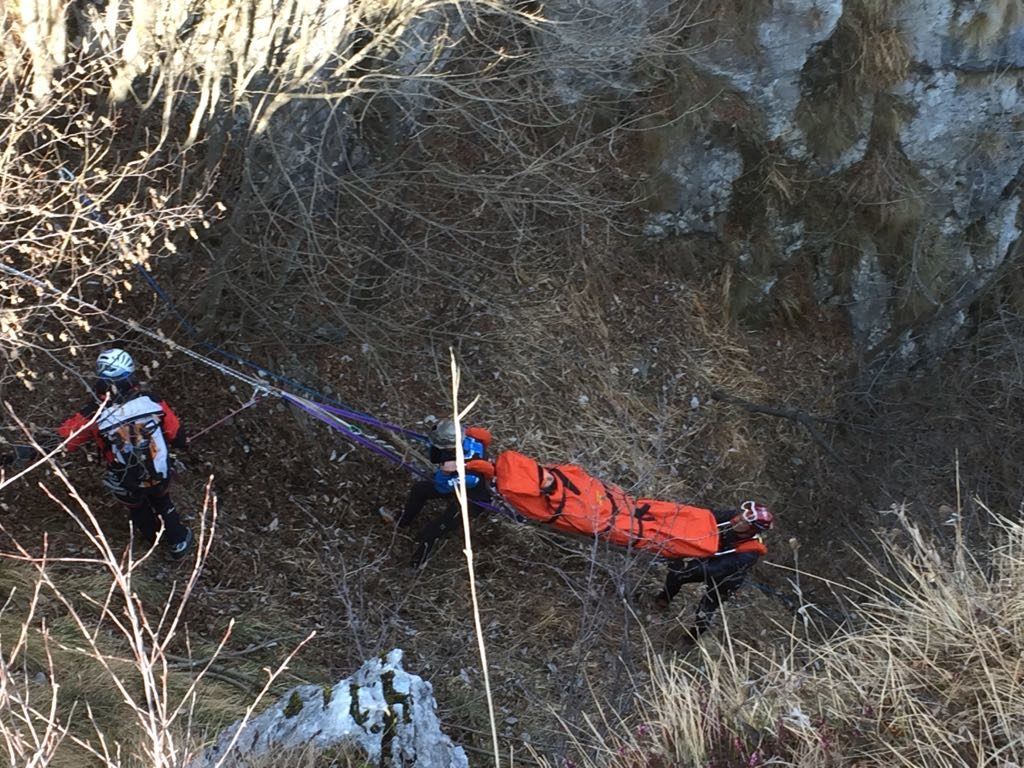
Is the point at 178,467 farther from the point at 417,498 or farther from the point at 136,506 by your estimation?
the point at 417,498

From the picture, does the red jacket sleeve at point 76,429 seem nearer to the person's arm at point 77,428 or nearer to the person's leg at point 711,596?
the person's arm at point 77,428

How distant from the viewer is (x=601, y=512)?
5.64 meters

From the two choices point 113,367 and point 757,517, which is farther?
point 757,517

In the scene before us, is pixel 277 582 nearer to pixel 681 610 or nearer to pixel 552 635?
pixel 552 635

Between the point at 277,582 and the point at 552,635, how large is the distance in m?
2.00

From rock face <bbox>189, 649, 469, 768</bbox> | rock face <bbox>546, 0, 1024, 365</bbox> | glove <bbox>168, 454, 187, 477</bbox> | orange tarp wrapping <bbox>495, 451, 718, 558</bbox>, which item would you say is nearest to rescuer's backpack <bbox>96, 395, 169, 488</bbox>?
glove <bbox>168, 454, 187, 477</bbox>

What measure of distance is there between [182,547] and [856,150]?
787 cm

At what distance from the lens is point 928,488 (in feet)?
30.6

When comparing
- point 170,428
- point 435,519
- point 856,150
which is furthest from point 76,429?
point 856,150

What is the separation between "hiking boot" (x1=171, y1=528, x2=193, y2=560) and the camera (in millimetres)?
5137

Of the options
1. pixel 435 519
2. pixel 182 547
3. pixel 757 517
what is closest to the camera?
pixel 182 547

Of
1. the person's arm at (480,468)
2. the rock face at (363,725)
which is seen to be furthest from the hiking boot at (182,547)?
the rock face at (363,725)

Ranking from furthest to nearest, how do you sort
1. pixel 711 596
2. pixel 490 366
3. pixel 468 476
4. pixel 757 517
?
1. pixel 490 366
2. pixel 711 596
3. pixel 757 517
4. pixel 468 476

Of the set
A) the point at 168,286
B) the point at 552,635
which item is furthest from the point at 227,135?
the point at 552,635
